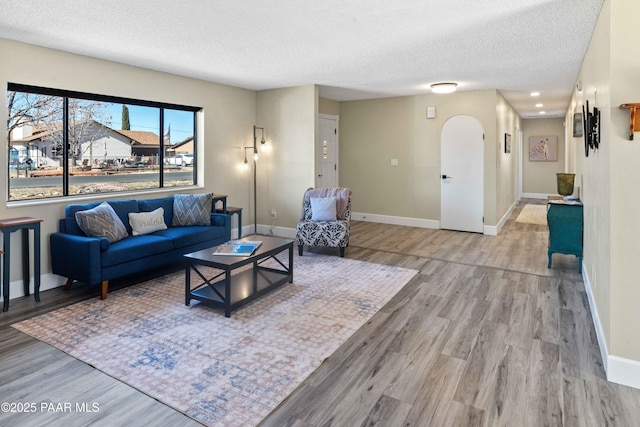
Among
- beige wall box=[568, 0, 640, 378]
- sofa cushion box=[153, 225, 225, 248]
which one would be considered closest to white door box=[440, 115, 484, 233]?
sofa cushion box=[153, 225, 225, 248]

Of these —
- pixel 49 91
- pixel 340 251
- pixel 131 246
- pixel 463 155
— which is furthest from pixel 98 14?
pixel 463 155

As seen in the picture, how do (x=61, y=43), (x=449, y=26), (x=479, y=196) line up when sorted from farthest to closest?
(x=479, y=196)
(x=61, y=43)
(x=449, y=26)

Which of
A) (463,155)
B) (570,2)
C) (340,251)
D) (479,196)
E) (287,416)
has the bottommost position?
(287,416)

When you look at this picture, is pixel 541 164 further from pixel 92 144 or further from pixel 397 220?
pixel 92 144

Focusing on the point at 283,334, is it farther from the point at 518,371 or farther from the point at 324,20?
the point at 324,20

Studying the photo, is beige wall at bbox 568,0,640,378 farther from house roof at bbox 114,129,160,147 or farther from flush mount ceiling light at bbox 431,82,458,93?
house roof at bbox 114,129,160,147

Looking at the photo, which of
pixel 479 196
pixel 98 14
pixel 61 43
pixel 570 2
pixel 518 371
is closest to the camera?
pixel 518 371

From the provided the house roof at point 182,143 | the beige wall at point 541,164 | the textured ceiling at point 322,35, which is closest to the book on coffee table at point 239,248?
the textured ceiling at point 322,35

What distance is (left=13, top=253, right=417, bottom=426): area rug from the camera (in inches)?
86.6

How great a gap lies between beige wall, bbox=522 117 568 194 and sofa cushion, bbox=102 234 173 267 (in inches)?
428

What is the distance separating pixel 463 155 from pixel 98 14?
5.67 meters

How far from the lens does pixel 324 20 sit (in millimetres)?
3189

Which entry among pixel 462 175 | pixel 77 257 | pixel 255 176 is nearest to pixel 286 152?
pixel 255 176

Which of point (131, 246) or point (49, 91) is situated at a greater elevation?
point (49, 91)
